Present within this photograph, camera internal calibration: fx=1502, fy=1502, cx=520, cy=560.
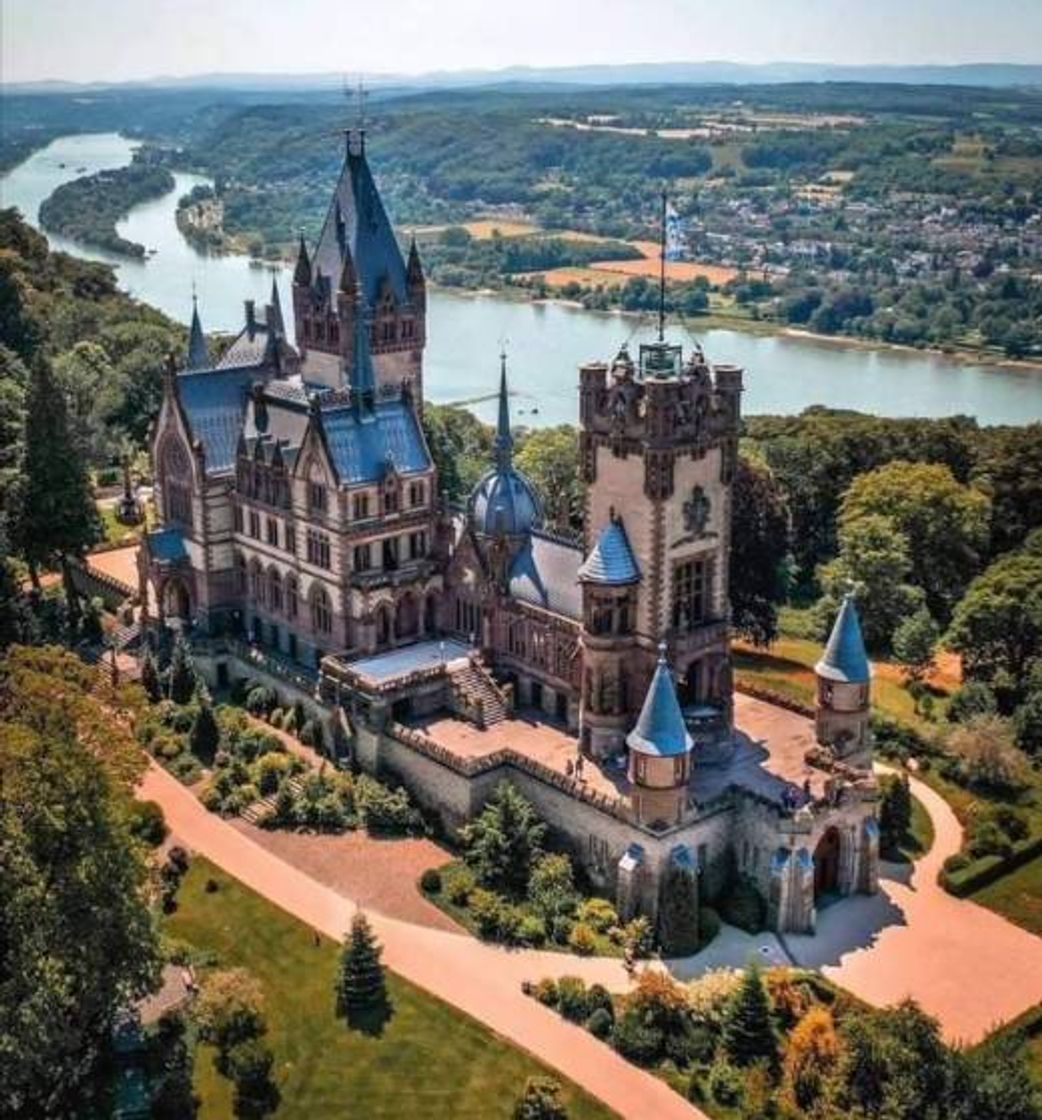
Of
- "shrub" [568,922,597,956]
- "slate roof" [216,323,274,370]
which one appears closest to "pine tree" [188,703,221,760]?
"slate roof" [216,323,274,370]

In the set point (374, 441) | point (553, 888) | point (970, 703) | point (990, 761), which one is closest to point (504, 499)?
point (374, 441)

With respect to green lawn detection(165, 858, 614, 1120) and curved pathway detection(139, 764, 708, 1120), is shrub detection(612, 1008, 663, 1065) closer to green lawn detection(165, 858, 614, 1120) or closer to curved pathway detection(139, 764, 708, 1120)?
curved pathway detection(139, 764, 708, 1120)

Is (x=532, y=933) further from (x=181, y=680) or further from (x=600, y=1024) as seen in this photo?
(x=181, y=680)

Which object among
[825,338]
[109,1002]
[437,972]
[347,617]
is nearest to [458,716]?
[347,617]

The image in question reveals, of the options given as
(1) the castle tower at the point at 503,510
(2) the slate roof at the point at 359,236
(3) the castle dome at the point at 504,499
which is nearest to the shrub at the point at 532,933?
(1) the castle tower at the point at 503,510

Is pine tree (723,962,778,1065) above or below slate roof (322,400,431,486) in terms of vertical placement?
below

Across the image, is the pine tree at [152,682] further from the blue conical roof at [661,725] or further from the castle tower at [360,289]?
the blue conical roof at [661,725]
